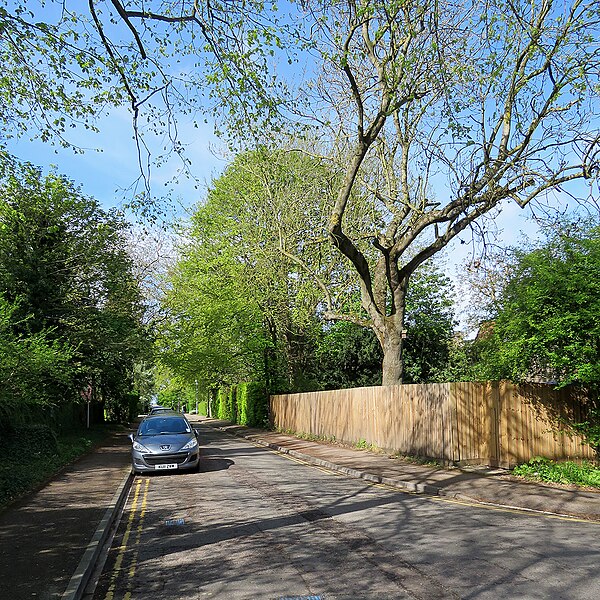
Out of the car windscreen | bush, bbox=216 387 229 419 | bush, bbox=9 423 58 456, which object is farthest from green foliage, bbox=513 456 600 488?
bush, bbox=216 387 229 419

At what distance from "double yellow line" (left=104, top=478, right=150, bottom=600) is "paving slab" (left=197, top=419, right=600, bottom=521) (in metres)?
5.32

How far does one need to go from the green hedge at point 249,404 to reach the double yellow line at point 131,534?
21.8 m

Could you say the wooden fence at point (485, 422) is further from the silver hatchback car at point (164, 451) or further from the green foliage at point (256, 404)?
the green foliage at point (256, 404)

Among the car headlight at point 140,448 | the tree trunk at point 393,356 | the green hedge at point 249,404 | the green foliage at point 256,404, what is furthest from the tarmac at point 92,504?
the green hedge at point 249,404

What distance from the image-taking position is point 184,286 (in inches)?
1348

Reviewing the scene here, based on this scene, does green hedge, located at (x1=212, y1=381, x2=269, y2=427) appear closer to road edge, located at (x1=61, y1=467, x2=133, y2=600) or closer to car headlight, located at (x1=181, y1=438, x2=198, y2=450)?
car headlight, located at (x1=181, y1=438, x2=198, y2=450)

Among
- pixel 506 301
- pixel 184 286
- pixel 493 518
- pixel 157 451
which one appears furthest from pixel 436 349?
pixel 493 518

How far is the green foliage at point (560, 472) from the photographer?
11.8m

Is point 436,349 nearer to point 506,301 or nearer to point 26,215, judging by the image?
point 506,301

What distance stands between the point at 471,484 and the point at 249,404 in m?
26.1

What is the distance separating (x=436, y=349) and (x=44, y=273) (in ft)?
65.3

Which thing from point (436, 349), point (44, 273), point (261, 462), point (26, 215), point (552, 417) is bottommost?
point (261, 462)

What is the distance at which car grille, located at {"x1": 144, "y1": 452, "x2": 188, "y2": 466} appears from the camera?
15078mm

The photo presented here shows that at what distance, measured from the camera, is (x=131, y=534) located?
8.80 metres
